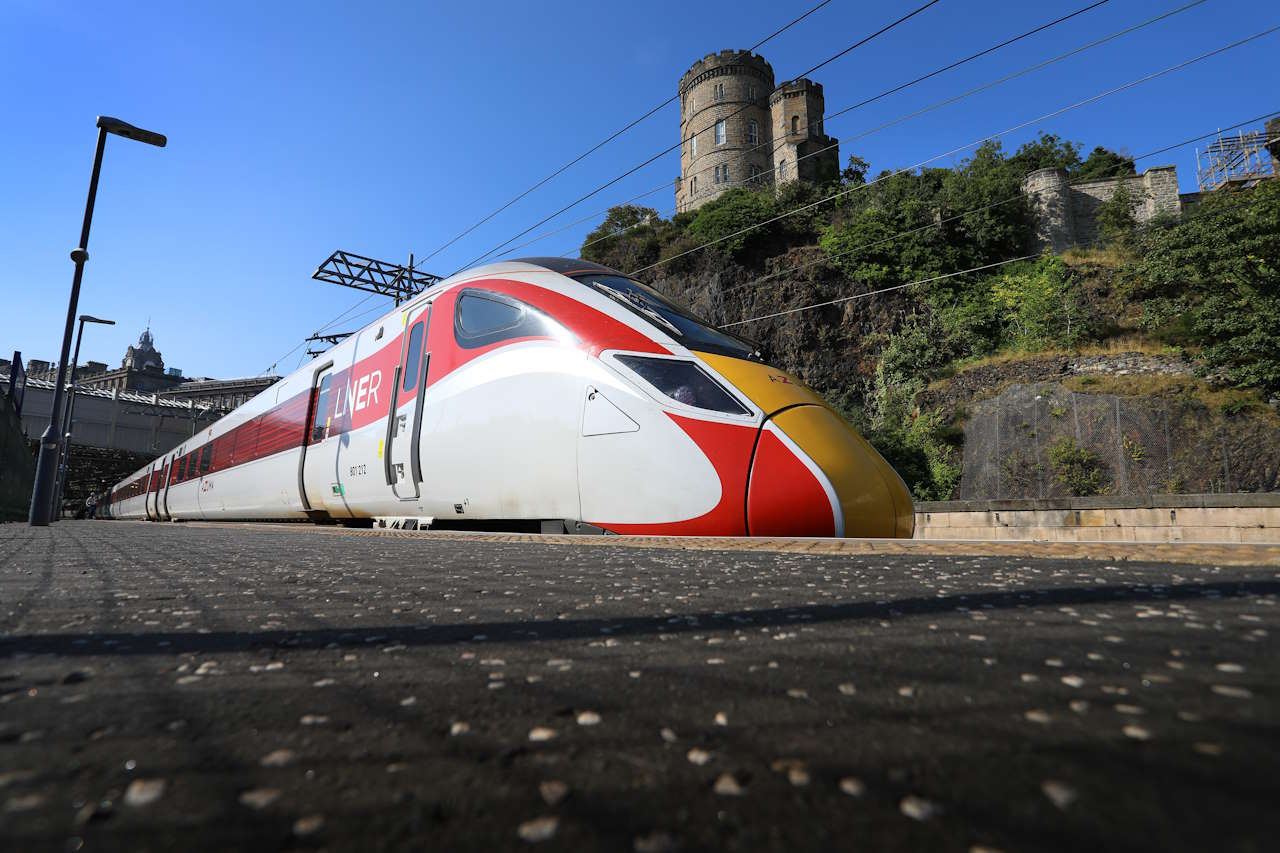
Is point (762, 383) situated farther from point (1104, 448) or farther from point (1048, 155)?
point (1048, 155)

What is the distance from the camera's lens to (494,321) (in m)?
6.30

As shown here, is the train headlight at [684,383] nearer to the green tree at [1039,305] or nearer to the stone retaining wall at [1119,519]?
the stone retaining wall at [1119,519]

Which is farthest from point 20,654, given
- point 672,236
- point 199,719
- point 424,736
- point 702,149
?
point 702,149

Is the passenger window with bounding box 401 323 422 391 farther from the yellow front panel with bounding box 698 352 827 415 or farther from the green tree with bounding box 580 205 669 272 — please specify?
the green tree with bounding box 580 205 669 272

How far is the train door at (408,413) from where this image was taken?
692cm

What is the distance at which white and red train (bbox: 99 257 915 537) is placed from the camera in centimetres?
465

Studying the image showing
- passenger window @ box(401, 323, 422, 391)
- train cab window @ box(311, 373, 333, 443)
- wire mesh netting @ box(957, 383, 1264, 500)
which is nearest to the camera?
passenger window @ box(401, 323, 422, 391)

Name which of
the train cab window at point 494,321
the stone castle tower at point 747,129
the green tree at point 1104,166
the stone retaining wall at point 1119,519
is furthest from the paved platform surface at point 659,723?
the stone castle tower at point 747,129

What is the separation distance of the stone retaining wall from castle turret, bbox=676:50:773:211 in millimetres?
38497

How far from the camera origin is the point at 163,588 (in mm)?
2289

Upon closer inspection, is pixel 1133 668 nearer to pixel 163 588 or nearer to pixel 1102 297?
pixel 163 588

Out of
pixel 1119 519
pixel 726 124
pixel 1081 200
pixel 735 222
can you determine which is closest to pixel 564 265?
pixel 1119 519

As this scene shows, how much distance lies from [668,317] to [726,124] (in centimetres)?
4758

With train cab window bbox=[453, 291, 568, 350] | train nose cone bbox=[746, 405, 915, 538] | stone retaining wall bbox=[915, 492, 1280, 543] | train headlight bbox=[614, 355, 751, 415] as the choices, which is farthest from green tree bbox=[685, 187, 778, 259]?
train nose cone bbox=[746, 405, 915, 538]
